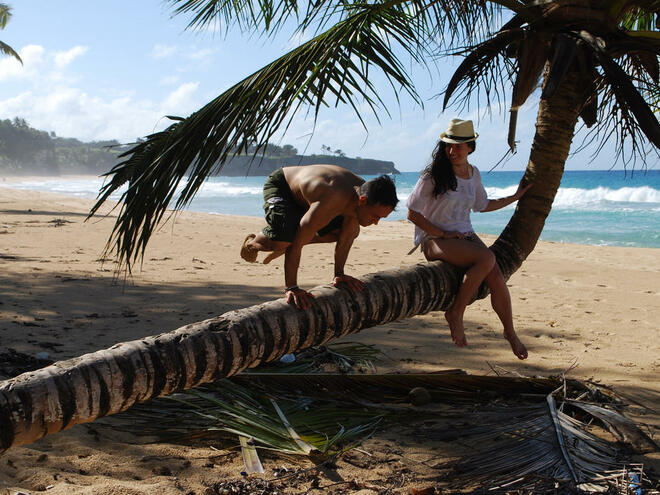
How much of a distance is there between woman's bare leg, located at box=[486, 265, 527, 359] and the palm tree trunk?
7.9 inches

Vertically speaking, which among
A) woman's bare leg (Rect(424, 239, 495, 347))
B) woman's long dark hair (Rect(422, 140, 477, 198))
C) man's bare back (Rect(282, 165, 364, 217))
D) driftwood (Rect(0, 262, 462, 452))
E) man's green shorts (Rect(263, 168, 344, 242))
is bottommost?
driftwood (Rect(0, 262, 462, 452))

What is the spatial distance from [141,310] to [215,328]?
3.77m

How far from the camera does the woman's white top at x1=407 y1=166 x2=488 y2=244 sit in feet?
12.8

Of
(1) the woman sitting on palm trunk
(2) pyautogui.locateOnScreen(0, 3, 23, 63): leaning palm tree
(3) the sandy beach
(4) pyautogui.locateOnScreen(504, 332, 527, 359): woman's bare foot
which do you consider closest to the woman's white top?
(1) the woman sitting on palm trunk

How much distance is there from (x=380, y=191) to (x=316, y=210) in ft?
1.29

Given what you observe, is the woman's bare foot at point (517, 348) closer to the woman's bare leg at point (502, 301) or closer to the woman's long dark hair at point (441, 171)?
the woman's bare leg at point (502, 301)

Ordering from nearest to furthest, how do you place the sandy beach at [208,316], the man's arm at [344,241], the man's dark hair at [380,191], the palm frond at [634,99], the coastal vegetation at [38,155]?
the sandy beach at [208,316], the palm frond at [634,99], the man's dark hair at [380,191], the man's arm at [344,241], the coastal vegetation at [38,155]

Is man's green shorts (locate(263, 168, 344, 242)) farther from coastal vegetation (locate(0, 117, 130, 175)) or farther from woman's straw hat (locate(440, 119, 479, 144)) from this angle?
coastal vegetation (locate(0, 117, 130, 175))

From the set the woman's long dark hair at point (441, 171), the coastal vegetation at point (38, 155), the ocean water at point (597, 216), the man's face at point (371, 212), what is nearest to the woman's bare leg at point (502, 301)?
the woman's long dark hair at point (441, 171)

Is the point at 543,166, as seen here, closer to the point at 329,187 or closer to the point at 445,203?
the point at 445,203

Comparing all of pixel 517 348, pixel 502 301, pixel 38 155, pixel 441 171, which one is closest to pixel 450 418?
pixel 517 348

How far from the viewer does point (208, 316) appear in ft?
20.7

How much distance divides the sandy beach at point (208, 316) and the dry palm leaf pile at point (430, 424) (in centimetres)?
13

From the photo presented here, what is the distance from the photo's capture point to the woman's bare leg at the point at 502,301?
3.83m
